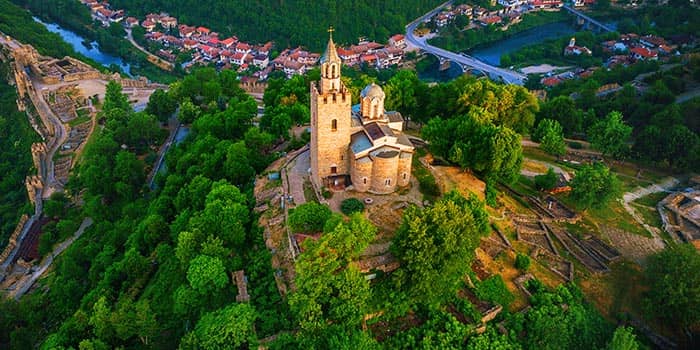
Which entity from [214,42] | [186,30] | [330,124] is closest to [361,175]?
[330,124]

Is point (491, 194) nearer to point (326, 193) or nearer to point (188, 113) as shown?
point (326, 193)

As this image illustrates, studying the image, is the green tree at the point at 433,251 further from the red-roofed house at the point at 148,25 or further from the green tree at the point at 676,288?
the red-roofed house at the point at 148,25

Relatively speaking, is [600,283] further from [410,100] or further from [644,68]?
[644,68]

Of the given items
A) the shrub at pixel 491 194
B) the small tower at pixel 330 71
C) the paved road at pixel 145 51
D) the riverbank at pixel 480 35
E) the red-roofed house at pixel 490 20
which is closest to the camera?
the small tower at pixel 330 71

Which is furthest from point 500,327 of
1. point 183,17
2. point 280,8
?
point 183,17

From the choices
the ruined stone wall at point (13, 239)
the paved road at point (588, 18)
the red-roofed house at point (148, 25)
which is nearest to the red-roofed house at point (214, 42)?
the red-roofed house at point (148, 25)

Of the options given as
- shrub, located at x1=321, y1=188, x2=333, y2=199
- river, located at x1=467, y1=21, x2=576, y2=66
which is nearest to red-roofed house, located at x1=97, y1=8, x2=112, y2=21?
river, located at x1=467, y1=21, x2=576, y2=66
